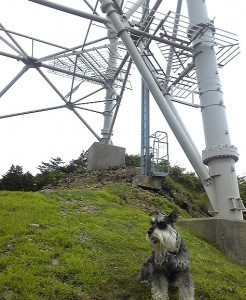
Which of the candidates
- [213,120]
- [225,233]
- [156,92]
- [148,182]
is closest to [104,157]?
[148,182]

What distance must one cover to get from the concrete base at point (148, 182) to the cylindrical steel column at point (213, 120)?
3779 mm

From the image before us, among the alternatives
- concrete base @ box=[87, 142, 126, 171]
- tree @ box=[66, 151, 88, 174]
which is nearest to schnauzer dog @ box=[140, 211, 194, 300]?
concrete base @ box=[87, 142, 126, 171]

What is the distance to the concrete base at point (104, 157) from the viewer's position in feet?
55.0

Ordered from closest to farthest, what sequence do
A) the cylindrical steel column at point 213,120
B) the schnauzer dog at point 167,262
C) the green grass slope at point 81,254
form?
the schnauzer dog at point 167,262 → the green grass slope at point 81,254 → the cylindrical steel column at point 213,120

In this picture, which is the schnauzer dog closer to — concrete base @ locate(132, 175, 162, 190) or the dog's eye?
the dog's eye

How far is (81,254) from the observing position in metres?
6.29

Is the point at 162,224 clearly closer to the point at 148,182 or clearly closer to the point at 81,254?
the point at 81,254

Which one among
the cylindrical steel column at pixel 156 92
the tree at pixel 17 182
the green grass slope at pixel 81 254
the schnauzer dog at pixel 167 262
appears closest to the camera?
the schnauzer dog at pixel 167 262

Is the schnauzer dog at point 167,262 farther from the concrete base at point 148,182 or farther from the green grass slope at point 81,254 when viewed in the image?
the concrete base at point 148,182

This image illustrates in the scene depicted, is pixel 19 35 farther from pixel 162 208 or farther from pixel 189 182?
Result: pixel 189 182

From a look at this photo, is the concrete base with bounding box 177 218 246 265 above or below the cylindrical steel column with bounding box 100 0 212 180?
below

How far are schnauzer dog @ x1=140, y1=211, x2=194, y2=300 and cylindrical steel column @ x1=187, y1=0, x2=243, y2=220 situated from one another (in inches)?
175

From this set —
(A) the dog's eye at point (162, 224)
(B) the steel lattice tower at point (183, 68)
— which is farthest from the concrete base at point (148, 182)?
(A) the dog's eye at point (162, 224)

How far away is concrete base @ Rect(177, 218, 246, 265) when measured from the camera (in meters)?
8.55
